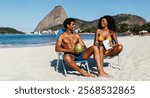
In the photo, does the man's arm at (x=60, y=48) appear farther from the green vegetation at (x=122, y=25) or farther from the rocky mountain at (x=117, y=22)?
the rocky mountain at (x=117, y=22)

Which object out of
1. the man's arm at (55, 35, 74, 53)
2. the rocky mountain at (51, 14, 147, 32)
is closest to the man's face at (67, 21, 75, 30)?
the man's arm at (55, 35, 74, 53)

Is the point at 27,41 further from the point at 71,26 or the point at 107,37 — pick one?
the point at 71,26

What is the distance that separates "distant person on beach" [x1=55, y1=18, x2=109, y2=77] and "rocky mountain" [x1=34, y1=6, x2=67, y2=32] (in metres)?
98.4

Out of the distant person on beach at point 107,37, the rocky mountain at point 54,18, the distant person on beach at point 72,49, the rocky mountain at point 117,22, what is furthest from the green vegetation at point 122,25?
the distant person on beach at point 72,49

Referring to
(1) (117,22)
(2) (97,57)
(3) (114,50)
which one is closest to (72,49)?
(2) (97,57)

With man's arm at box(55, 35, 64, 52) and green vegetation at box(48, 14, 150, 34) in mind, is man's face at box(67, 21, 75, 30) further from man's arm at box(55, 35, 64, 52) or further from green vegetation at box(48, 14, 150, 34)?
green vegetation at box(48, 14, 150, 34)

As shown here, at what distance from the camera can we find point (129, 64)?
7781 mm

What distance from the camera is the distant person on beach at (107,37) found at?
6.54 meters

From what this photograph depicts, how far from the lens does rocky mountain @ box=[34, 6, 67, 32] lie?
106500 millimetres

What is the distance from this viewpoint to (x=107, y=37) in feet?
22.4

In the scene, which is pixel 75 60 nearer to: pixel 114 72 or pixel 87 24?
pixel 114 72

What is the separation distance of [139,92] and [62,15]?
104 metres

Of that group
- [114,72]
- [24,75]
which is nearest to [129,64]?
[114,72]

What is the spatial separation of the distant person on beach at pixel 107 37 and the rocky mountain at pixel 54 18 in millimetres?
98131
